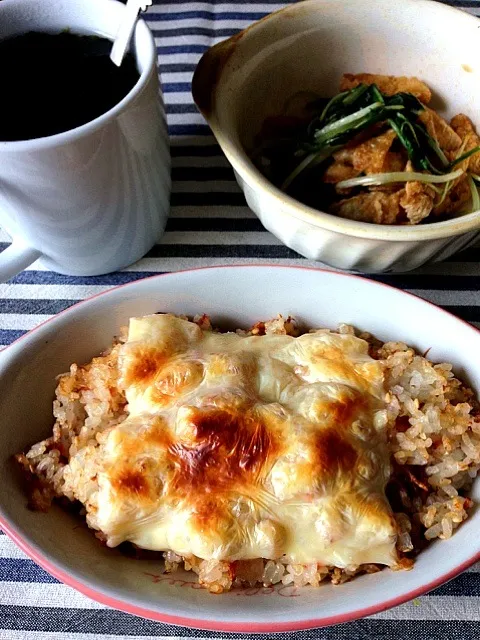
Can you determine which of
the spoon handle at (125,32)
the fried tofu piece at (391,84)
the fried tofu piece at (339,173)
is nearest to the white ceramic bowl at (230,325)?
the fried tofu piece at (339,173)

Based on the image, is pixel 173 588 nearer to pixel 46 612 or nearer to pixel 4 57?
pixel 46 612

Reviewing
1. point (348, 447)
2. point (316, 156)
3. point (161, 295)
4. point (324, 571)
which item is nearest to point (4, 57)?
point (161, 295)

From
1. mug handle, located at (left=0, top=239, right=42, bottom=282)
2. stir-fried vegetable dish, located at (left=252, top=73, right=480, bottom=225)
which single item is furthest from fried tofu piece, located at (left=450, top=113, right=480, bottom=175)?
mug handle, located at (left=0, top=239, right=42, bottom=282)

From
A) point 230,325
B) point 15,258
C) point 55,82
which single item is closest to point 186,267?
point 230,325

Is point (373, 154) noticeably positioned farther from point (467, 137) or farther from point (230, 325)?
point (230, 325)

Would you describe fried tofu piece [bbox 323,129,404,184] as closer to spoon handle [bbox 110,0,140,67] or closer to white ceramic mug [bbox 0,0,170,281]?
white ceramic mug [bbox 0,0,170,281]

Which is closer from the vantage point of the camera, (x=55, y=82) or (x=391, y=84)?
(x=55, y=82)

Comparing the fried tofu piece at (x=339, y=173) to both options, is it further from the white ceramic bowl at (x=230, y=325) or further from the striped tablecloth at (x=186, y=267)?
the white ceramic bowl at (x=230, y=325)
